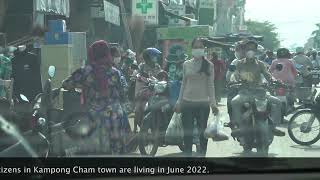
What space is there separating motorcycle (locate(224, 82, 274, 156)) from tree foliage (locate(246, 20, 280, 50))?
0.60m

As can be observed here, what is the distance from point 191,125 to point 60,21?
1210 millimetres

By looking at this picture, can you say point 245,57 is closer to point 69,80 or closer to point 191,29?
point 191,29

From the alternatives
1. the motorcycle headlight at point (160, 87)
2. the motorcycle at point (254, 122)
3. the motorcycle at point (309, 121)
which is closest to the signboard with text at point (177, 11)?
the motorcycle at point (254, 122)

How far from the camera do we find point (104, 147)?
3.21 metres

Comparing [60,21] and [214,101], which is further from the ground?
[60,21]

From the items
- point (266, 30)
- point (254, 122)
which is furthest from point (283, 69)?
point (266, 30)

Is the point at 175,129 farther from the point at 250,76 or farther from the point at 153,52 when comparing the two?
the point at 250,76

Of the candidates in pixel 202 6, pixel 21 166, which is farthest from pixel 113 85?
pixel 21 166

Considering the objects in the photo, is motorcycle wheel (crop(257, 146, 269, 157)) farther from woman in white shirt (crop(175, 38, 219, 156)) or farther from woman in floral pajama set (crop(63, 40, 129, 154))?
woman in floral pajama set (crop(63, 40, 129, 154))

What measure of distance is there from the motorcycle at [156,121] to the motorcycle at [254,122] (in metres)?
0.31

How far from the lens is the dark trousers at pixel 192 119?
3424 millimetres

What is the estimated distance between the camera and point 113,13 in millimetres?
3312

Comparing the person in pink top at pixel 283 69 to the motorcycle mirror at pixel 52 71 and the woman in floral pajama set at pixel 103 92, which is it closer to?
the woman in floral pajama set at pixel 103 92

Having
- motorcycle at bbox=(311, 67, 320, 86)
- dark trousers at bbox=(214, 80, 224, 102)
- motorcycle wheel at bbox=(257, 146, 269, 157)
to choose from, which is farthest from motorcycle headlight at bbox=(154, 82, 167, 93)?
motorcycle at bbox=(311, 67, 320, 86)
